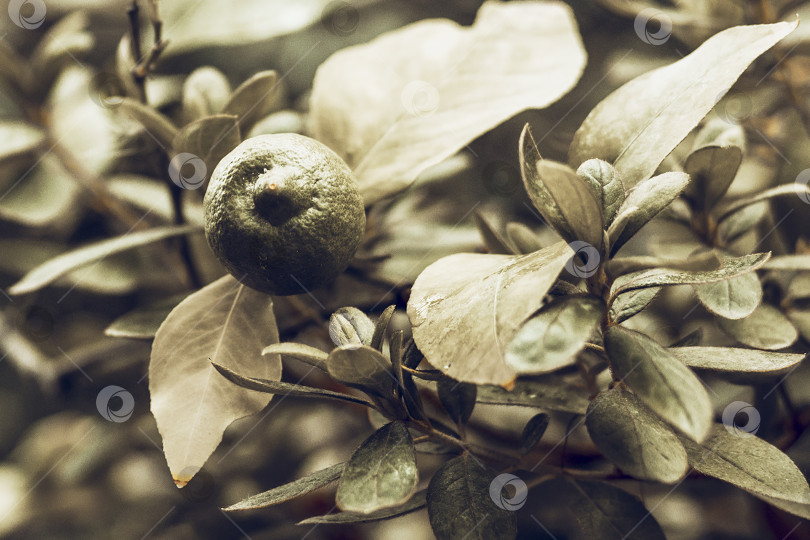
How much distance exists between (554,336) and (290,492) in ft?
0.78

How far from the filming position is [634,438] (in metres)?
0.45

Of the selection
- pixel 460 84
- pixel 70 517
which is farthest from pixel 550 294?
pixel 70 517

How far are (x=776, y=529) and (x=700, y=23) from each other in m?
0.65

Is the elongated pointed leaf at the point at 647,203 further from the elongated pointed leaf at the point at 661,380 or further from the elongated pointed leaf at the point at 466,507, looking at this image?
the elongated pointed leaf at the point at 466,507

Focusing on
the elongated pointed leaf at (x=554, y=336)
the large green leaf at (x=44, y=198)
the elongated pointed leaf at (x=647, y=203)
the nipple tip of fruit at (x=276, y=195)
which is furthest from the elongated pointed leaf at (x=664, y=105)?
the large green leaf at (x=44, y=198)

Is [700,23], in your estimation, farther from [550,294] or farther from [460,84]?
[550,294]

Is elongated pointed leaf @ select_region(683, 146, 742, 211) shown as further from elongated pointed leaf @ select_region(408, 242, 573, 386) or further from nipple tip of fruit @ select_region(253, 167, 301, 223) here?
nipple tip of fruit @ select_region(253, 167, 301, 223)

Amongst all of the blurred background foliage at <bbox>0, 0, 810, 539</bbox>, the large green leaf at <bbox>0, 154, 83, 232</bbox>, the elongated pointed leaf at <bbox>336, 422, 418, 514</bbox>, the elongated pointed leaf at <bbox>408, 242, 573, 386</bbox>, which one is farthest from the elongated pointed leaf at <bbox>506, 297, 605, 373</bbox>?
the large green leaf at <bbox>0, 154, 83, 232</bbox>

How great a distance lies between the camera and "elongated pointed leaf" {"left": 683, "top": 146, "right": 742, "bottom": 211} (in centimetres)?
56

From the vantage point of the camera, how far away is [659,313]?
83 centimetres

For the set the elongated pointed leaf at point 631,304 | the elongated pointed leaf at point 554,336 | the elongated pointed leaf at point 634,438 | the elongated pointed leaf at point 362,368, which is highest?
the elongated pointed leaf at point 554,336

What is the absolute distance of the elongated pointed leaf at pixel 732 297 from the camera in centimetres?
50

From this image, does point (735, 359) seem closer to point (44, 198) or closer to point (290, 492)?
point (290, 492)

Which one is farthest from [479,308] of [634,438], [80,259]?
[80,259]
